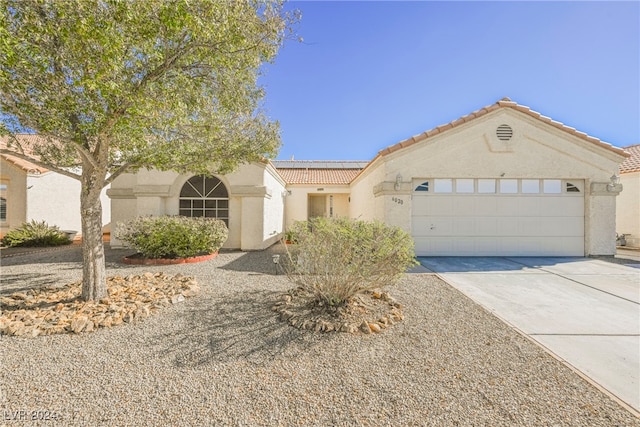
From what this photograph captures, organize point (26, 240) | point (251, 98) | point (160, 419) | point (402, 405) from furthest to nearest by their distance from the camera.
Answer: point (26, 240) < point (251, 98) < point (402, 405) < point (160, 419)

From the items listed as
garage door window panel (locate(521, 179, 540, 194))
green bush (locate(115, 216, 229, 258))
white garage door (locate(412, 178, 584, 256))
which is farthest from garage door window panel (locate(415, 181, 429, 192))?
green bush (locate(115, 216, 229, 258))

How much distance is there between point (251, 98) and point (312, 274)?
14.7ft

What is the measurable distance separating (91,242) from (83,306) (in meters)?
1.23

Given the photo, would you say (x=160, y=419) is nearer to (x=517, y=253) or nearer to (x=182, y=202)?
(x=182, y=202)

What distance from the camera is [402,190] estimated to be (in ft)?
35.2

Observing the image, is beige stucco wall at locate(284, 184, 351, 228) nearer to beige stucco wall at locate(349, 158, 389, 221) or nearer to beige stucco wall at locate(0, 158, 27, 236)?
beige stucco wall at locate(349, 158, 389, 221)

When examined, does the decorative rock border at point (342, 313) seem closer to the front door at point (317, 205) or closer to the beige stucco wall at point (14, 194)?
the front door at point (317, 205)

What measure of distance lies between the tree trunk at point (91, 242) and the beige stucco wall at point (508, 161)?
8.84 meters

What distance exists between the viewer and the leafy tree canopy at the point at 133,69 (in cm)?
362

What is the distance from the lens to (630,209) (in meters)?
14.6

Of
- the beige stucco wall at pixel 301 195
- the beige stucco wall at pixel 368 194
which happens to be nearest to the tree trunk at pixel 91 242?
the beige stucco wall at pixel 368 194

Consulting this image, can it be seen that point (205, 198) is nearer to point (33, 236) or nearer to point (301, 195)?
point (301, 195)

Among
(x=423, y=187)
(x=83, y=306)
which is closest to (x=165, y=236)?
(x=83, y=306)

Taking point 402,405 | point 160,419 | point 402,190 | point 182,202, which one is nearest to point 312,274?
point 402,405
